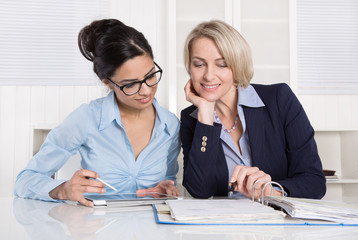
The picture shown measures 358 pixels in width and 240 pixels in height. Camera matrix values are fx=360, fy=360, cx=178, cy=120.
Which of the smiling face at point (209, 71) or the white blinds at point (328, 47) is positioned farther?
the white blinds at point (328, 47)

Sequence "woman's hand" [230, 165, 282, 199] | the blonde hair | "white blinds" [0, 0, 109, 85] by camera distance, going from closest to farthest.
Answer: "woman's hand" [230, 165, 282, 199] → the blonde hair → "white blinds" [0, 0, 109, 85]

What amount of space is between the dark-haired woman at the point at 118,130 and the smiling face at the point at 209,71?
20 centimetres

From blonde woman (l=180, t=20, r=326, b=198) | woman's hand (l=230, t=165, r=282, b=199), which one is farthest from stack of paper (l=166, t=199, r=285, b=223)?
blonde woman (l=180, t=20, r=326, b=198)

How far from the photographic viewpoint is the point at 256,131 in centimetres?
166

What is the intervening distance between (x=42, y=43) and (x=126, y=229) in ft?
9.88

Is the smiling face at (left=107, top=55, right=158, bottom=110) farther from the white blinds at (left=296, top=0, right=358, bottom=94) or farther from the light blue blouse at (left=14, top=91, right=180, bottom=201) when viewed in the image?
the white blinds at (left=296, top=0, right=358, bottom=94)

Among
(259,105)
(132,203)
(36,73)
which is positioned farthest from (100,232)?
(36,73)

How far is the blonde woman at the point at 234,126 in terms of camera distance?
1583 mm

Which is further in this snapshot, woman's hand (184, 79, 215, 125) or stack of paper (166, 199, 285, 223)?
woman's hand (184, 79, 215, 125)

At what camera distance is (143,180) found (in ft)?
5.74

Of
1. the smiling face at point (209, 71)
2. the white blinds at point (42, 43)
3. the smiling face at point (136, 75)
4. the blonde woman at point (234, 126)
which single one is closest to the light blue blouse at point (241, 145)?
the blonde woman at point (234, 126)

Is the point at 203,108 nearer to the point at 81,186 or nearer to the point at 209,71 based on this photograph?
the point at 209,71

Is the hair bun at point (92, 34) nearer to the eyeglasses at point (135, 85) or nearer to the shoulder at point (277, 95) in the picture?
the eyeglasses at point (135, 85)

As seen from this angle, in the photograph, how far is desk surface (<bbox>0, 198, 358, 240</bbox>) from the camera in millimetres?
762
